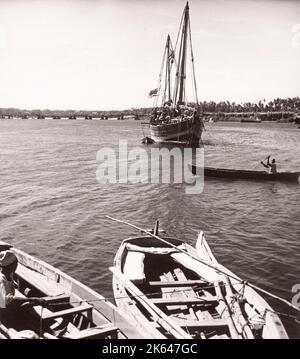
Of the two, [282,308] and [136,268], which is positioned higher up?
[136,268]

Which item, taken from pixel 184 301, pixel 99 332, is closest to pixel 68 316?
pixel 99 332

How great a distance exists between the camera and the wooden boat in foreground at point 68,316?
8.17 metres

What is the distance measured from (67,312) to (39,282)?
2086mm

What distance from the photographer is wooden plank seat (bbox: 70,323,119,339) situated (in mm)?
7961

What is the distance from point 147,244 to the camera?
1431cm

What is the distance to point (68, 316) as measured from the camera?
9.40m

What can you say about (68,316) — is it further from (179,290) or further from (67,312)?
(179,290)

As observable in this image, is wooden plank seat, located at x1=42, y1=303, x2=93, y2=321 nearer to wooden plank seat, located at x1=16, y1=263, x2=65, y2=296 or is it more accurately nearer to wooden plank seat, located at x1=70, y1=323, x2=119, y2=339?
wooden plank seat, located at x1=70, y1=323, x2=119, y2=339

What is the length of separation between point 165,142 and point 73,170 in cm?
2824

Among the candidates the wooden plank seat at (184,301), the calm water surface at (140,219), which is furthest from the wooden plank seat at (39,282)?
the calm water surface at (140,219)

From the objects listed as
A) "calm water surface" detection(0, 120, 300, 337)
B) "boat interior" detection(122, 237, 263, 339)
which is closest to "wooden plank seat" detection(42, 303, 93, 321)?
"boat interior" detection(122, 237, 263, 339)

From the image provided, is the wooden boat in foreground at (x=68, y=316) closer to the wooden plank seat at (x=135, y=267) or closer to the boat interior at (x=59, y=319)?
the boat interior at (x=59, y=319)
